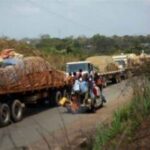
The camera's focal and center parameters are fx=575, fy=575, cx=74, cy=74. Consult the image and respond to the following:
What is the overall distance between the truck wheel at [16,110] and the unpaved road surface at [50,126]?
11.5 inches

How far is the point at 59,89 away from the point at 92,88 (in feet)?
17.8

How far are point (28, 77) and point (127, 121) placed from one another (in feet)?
45.5

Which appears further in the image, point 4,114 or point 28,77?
point 28,77

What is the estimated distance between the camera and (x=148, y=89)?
12992 millimetres

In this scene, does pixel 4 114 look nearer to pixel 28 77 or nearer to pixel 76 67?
pixel 28 77

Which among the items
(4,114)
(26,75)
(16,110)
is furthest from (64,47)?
(4,114)

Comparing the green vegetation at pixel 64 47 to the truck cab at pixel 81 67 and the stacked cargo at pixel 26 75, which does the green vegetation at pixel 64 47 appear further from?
the stacked cargo at pixel 26 75

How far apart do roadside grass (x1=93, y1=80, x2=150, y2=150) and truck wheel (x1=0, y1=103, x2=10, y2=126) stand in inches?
326

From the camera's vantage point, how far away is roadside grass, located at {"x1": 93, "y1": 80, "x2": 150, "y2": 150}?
9.61 m

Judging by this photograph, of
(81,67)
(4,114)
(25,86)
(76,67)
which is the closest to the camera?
(4,114)

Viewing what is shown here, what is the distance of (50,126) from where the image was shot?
19.5 m

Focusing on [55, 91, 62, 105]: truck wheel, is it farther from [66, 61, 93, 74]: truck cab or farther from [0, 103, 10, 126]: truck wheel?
[0, 103, 10, 126]: truck wheel

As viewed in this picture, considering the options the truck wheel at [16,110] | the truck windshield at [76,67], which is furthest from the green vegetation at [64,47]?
the truck wheel at [16,110]

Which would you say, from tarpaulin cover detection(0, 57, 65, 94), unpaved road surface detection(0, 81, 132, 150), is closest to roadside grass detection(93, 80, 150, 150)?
unpaved road surface detection(0, 81, 132, 150)
